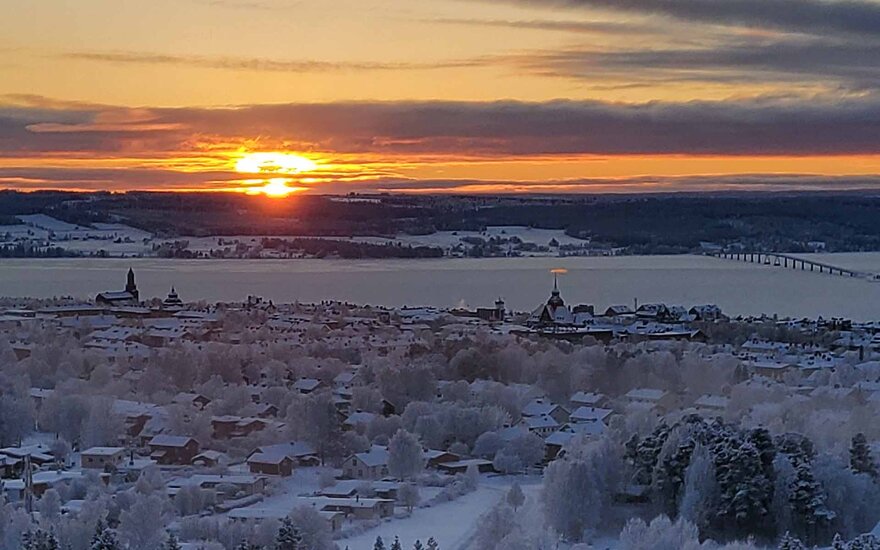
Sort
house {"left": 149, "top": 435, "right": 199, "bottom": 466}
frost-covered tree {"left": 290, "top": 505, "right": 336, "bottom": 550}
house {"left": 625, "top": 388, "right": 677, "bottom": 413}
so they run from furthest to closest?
house {"left": 625, "top": 388, "right": 677, "bottom": 413} → house {"left": 149, "top": 435, "right": 199, "bottom": 466} → frost-covered tree {"left": 290, "top": 505, "right": 336, "bottom": 550}

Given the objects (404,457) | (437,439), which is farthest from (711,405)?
(404,457)

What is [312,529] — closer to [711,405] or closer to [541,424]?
[541,424]

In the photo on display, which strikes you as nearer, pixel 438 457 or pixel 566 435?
pixel 438 457

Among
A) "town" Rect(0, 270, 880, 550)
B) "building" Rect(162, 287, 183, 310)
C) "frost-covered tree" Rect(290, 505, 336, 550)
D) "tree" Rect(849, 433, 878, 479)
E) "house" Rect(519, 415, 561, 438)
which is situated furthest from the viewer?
"building" Rect(162, 287, 183, 310)

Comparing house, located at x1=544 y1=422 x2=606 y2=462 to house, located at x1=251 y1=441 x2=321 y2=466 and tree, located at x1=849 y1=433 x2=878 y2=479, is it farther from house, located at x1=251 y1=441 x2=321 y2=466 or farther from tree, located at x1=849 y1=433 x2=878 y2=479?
tree, located at x1=849 y1=433 x2=878 y2=479

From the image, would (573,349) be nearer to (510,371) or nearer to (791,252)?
(510,371)

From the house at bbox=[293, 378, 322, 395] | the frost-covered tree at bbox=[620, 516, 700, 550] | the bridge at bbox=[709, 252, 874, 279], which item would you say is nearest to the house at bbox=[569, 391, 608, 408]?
the house at bbox=[293, 378, 322, 395]

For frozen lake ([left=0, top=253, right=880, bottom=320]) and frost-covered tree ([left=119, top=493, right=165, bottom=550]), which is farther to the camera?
frozen lake ([left=0, top=253, right=880, bottom=320])
